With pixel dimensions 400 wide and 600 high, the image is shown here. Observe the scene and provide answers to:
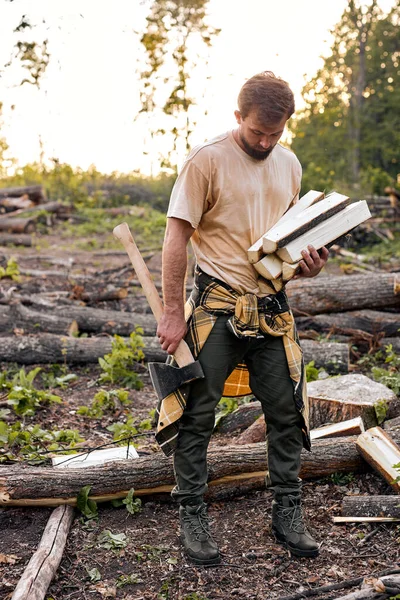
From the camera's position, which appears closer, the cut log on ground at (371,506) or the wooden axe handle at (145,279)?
the wooden axe handle at (145,279)

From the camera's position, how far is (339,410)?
14.0 feet

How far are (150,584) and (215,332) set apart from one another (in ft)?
3.86

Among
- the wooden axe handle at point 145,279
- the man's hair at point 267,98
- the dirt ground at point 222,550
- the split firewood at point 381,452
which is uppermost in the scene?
the man's hair at point 267,98

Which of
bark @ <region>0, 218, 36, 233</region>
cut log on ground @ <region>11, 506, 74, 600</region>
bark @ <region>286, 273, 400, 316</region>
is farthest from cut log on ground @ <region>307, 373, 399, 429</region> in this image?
bark @ <region>0, 218, 36, 233</region>

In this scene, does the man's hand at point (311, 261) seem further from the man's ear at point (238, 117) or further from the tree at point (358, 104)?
the tree at point (358, 104)

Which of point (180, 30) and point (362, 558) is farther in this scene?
point (180, 30)

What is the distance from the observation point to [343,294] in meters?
6.71

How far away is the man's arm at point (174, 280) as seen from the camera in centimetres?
300

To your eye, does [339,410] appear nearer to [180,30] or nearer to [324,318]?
[324,318]

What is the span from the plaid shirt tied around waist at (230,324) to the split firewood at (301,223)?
0.29 m

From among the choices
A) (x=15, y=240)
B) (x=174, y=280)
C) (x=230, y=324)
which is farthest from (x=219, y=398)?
(x=15, y=240)

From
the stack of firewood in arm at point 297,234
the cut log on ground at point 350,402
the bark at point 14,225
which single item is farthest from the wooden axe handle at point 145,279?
the bark at point 14,225

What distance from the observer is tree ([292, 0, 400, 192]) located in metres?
19.0

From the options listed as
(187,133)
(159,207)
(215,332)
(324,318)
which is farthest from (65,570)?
(159,207)
